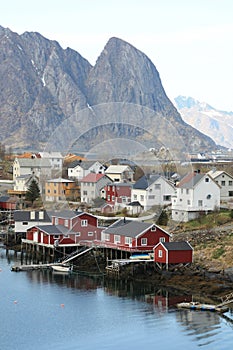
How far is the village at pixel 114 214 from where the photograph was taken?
28.7 meters

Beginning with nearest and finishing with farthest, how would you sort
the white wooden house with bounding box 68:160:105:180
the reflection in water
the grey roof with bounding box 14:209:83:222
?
the reflection in water, the grey roof with bounding box 14:209:83:222, the white wooden house with bounding box 68:160:105:180

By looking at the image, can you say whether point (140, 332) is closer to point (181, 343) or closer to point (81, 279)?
point (181, 343)

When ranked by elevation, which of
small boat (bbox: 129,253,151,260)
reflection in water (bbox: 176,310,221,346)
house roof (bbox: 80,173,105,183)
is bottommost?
reflection in water (bbox: 176,310,221,346)

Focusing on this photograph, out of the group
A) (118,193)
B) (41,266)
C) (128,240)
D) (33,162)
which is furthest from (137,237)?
(33,162)

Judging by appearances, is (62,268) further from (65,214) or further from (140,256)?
(65,214)

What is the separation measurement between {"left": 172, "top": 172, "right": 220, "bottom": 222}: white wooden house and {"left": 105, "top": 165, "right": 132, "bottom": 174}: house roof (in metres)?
10.9

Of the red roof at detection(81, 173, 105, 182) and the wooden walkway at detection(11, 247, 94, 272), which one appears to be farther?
the red roof at detection(81, 173, 105, 182)

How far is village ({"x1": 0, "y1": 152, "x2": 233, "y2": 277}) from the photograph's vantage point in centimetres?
2866

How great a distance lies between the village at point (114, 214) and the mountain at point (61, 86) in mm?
79047

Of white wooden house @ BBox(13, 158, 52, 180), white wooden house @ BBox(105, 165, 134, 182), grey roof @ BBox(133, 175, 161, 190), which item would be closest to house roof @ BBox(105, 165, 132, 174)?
white wooden house @ BBox(105, 165, 134, 182)

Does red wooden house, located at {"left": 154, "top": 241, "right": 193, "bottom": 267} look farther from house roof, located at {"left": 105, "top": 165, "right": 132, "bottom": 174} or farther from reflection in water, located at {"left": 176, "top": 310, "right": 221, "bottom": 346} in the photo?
house roof, located at {"left": 105, "top": 165, "right": 132, "bottom": 174}

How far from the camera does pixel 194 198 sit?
34531 mm

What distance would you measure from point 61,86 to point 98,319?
12930 cm

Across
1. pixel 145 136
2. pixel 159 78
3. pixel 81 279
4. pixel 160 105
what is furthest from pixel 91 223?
pixel 159 78
